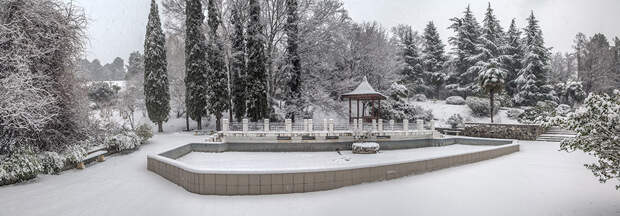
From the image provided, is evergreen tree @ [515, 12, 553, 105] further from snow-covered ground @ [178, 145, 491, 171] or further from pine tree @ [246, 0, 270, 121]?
pine tree @ [246, 0, 270, 121]

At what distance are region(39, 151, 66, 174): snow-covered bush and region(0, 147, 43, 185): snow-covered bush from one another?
1.07 feet

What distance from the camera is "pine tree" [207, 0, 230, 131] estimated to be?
21.9 m

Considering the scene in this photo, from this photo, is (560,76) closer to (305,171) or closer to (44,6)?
(305,171)

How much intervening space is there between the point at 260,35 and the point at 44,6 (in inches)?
501

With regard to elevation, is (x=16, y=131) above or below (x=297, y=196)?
above

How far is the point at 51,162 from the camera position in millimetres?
8375

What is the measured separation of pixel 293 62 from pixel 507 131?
14322mm

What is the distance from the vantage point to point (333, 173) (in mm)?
6723

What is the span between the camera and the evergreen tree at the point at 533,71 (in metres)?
29.8

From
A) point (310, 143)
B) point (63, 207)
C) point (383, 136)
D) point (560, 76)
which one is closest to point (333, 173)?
point (63, 207)

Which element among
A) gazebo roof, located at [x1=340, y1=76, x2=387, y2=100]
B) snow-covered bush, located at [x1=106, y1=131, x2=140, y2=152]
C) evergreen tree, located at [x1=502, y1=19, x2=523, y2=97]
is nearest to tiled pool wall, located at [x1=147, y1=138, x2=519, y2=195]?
snow-covered bush, located at [x1=106, y1=131, x2=140, y2=152]

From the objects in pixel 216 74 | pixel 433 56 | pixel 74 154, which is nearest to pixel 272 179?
pixel 74 154

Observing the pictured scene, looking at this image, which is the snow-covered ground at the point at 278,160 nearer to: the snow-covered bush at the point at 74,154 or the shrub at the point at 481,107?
the snow-covered bush at the point at 74,154

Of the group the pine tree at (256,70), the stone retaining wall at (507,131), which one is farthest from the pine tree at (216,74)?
the stone retaining wall at (507,131)
